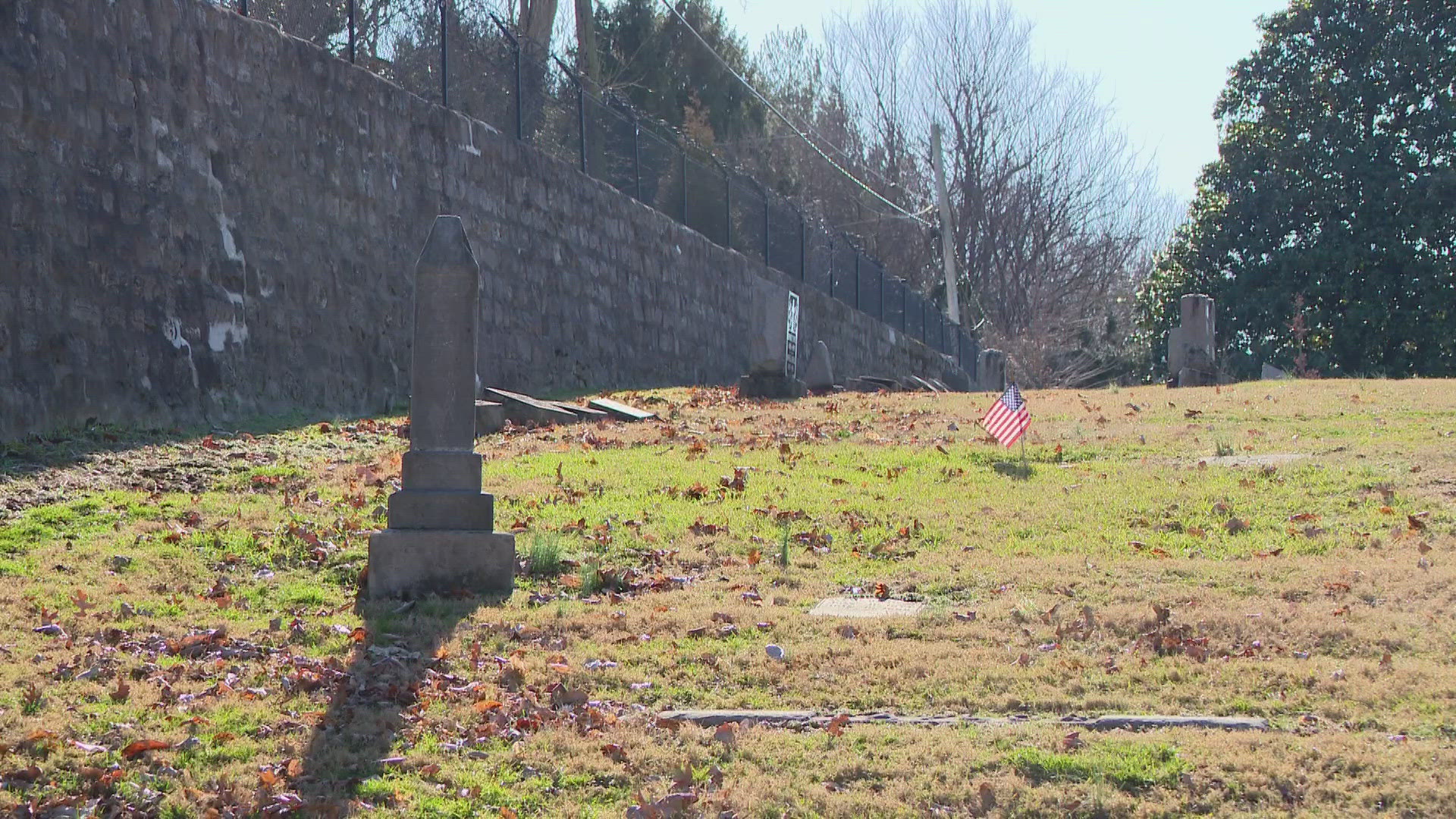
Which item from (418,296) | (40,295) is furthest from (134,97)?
(418,296)

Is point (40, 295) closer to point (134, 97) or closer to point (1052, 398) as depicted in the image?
point (134, 97)

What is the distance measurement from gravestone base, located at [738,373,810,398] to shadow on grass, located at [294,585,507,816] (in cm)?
1138

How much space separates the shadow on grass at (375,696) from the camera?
18.3 ft

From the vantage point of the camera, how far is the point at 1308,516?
1005cm

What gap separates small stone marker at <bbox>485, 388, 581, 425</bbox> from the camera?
15.2 metres

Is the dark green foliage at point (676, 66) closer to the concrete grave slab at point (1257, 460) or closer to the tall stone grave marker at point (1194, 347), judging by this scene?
the tall stone grave marker at point (1194, 347)

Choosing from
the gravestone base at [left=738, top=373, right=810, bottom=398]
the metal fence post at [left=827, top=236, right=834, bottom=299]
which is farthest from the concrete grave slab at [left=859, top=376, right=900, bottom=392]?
the metal fence post at [left=827, top=236, right=834, bottom=299]

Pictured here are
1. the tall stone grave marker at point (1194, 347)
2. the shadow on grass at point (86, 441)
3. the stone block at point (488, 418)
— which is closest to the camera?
the shadow on grass at point (86, 441)

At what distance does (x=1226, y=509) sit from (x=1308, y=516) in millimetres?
547

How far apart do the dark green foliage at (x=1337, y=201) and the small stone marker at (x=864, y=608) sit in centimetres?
2523

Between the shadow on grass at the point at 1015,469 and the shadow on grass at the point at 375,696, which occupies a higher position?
the shadow on grass at the point at 1015,469

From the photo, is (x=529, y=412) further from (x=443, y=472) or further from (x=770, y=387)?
(x=443, y=472)

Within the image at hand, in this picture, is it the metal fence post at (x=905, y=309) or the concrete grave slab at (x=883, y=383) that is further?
the metal fence post at (x=905, y=309)

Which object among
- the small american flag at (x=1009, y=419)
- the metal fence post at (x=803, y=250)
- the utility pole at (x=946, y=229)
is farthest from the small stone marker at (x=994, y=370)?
the small american flag at (x=1009, y=419)
